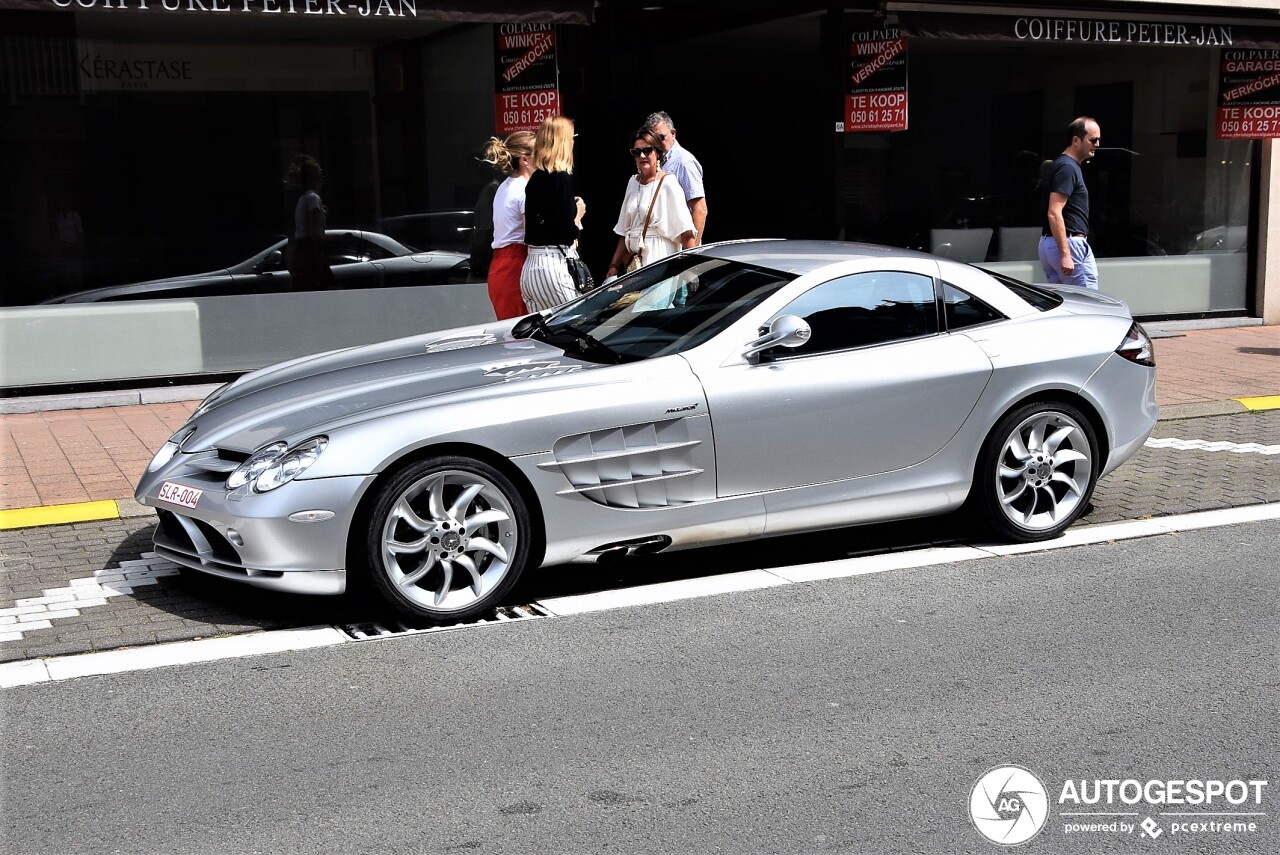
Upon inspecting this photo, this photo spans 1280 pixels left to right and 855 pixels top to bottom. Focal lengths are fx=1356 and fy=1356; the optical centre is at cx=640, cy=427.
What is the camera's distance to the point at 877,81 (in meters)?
13.0

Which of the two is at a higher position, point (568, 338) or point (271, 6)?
point (271, 6)

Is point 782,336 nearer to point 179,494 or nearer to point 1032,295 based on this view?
point 1032,295

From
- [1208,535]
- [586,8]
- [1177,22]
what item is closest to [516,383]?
[1208,535]

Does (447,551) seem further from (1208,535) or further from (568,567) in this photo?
(1208,535)

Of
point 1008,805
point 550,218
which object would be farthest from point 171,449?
point 1008,805

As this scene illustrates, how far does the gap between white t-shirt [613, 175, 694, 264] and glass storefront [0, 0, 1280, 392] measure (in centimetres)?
258

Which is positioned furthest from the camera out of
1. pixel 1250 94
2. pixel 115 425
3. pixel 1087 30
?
pixel 1250 94

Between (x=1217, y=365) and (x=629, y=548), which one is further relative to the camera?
(x=1217, y=365)

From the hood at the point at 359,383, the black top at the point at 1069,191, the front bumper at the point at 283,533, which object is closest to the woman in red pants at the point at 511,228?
the hood at the point at 359,383

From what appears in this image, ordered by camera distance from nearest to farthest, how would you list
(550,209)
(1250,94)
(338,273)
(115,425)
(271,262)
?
(550,209)
(115,425)
(271,262)
(338,273)
(1250,94)

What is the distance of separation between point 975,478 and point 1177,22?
9.44m

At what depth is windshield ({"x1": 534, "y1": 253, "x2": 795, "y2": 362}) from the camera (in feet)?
19.6

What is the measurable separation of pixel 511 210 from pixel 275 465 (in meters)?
4.02

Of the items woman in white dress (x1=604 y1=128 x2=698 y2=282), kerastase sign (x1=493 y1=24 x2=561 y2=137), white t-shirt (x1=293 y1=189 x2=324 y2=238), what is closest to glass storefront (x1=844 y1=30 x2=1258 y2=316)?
kerastase sign (x1=493 y1=24 x2=561 y2=137)
